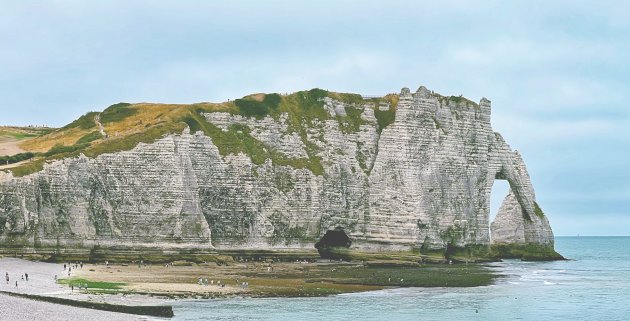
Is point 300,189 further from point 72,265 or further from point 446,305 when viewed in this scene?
point 446,305

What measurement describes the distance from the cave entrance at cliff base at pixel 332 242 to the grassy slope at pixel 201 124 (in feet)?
25.1

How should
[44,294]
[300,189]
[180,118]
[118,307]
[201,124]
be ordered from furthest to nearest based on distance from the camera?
[300,189], [201,124], [180,118], [44,294], [118,307]

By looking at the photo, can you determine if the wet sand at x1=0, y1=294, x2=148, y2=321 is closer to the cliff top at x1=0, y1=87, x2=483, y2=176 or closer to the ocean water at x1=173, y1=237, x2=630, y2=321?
the ocean water at x1=173, y1=237, x2=630, y2=321

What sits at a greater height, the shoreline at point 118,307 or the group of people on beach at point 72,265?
the group of people on beach at point 72,265

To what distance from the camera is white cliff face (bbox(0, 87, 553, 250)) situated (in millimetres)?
76562

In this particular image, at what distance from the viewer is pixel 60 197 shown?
75.6 m

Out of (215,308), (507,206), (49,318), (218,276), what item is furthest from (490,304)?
(507,206)

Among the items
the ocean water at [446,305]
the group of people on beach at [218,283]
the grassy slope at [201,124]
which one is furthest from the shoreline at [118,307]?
the grassy slope at [201,124]

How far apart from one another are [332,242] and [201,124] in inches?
793

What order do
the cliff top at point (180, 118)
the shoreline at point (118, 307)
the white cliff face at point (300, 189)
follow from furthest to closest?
the cliff top at point (180, 118) < the white cliff face at point (300, 189) < the shoreline at point (118, 307)

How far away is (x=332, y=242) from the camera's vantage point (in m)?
97.4

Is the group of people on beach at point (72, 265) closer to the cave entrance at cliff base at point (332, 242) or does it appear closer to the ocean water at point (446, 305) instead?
the ocean water at point (446, 305)

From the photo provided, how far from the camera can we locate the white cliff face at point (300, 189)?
3014 inches

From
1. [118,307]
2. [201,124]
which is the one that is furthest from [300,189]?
[118,307]
